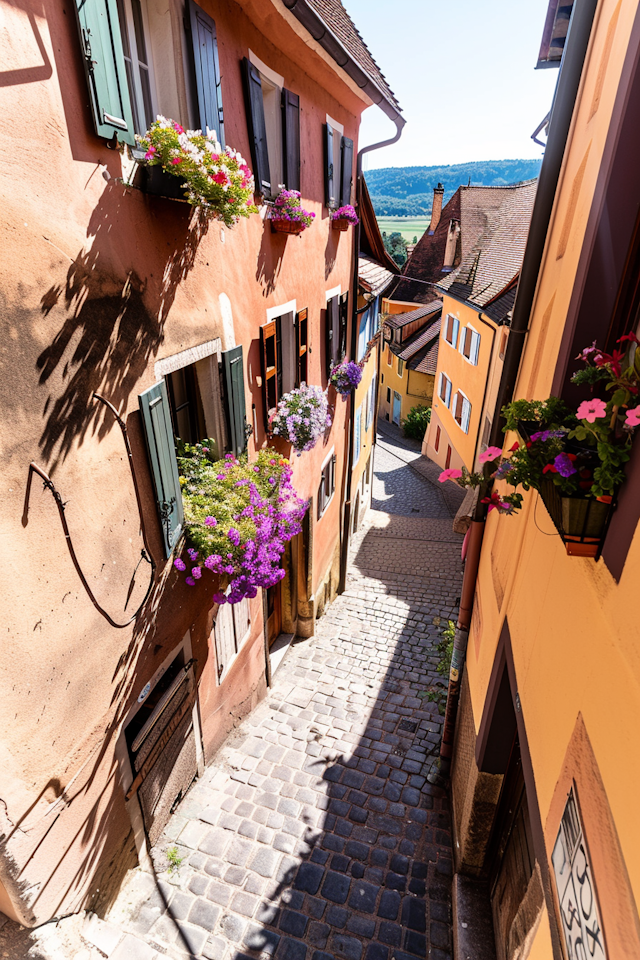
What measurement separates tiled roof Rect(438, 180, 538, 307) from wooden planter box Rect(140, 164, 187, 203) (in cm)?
1158

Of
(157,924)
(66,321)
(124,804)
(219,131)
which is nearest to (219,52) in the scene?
(219,131)

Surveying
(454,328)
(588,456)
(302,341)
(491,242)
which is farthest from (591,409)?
(454,328)

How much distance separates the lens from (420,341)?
101ft

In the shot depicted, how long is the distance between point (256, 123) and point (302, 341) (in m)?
3.24

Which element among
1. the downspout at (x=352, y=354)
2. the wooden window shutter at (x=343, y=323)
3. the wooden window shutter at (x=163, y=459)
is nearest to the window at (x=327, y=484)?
the downspout at (x=352, y=354)

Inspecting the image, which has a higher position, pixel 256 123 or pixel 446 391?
pixel 256 123

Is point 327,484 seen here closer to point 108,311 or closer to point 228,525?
point 228,525

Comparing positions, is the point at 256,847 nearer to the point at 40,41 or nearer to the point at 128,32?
the point at 40,41

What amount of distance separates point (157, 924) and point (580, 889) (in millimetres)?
4774

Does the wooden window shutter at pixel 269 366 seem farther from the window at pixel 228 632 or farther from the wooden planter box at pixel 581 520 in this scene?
the wooden planter box at pixel 581 520

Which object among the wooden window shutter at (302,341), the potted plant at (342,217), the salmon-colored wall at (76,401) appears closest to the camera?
the salmon-colored wall at (76,401)

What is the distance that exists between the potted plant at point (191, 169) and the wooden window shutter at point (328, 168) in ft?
16.2

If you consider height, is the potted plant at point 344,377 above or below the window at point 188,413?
below

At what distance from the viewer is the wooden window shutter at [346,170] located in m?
9.11
